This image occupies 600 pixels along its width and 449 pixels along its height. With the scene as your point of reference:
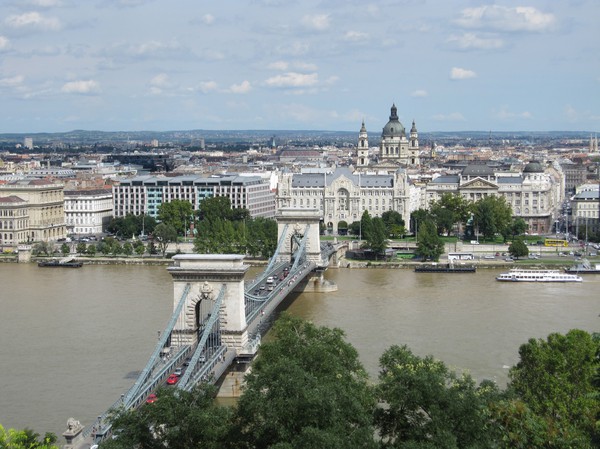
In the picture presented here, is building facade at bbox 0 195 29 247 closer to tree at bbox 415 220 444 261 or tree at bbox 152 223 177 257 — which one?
tree at bbox 152 223 177 257

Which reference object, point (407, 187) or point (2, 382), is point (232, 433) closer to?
point (2, 382)

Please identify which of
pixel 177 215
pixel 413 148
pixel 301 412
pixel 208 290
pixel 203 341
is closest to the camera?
pixel 301 412

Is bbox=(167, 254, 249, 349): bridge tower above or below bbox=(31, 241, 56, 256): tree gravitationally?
above

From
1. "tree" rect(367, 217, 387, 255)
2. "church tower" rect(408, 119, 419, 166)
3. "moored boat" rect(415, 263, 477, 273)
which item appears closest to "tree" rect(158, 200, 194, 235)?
"tree" rect(367, 217, 387, 255)

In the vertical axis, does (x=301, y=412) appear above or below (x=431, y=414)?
above

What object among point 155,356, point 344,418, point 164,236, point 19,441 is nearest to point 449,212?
point 164,236

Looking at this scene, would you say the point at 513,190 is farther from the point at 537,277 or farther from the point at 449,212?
the point at 537,277

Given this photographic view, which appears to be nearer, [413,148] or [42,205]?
[42,205]

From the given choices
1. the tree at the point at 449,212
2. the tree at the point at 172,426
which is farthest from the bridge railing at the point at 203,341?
the tree at the point at 449,212

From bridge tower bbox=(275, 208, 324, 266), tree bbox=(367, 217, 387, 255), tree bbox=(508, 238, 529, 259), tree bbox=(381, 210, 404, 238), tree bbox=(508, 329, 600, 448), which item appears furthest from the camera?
tree bbox=(381, 210, 404, 238)
